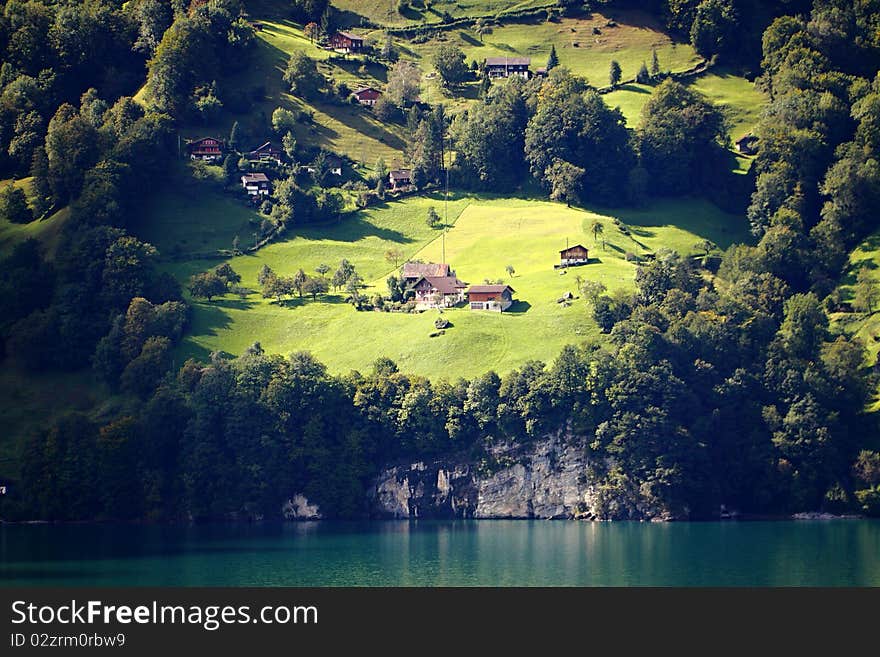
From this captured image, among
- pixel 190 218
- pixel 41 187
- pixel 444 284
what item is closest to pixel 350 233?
pixel 190 218

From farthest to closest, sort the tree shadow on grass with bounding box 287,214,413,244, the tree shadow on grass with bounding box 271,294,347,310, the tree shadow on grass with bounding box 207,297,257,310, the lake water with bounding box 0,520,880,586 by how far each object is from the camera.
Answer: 1. the tree shadow on grass with bounding box 287,214,413,244
2. the tree shadow on grass with bounding box 271,294,347,310
3. the tree shadow on grass with bounding box 207,297,257,310
4. the lake water with bounding box 0,520,880,586

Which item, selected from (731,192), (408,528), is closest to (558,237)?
(731,192)

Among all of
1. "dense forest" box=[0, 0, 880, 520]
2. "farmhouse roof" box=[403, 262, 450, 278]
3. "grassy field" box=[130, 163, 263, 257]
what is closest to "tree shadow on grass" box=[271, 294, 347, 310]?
"farmhouse roof" box=[403, 262, 450, 278]

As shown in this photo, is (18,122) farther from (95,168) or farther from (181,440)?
(181,440)

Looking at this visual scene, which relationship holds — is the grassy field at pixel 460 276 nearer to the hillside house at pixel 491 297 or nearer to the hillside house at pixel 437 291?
the hillside house at pixel 491 297

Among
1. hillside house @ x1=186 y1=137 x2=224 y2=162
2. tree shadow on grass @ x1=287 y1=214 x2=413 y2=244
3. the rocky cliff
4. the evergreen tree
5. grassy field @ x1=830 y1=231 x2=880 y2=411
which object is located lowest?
the rocky cliff

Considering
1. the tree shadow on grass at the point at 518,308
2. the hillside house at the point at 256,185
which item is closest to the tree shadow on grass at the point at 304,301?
the tree shadow on grass at the point at 518,308

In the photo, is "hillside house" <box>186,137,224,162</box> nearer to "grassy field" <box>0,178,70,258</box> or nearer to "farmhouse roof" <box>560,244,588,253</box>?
"grassy field" <box>0,178,70,258</box>
